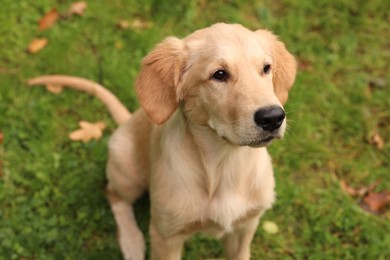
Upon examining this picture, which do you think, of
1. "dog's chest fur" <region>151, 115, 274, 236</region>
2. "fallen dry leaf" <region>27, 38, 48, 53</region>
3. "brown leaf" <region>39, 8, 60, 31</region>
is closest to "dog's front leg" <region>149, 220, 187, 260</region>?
"dog's chest fur" <region>151, 115, 274, 236</region>

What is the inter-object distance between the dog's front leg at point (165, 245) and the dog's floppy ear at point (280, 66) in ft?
3.25

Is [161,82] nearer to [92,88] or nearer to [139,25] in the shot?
[92,88]

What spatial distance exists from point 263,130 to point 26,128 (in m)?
2.34

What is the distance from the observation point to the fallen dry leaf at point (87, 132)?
409cm

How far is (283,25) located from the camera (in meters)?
4.87

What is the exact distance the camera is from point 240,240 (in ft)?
10.6

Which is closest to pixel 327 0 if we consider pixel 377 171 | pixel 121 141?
pixel 377 171

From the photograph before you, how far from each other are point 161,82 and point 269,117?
619 millimetres

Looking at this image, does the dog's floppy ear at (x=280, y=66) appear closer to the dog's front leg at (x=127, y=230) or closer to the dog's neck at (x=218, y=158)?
the dog's neck at (x=218, y=158)

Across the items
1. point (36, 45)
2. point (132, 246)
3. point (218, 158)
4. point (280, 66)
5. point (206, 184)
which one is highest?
point (280, 66)

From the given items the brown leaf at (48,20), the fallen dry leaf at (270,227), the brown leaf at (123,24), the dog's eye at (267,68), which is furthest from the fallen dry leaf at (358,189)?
the brown leaf at (48,20)

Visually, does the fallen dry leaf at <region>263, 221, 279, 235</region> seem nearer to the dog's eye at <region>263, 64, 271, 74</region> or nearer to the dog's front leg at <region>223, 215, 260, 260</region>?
the dog's front leg at <region>223, 215, 260, 260</region>

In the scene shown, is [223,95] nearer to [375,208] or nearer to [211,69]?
[211,69]

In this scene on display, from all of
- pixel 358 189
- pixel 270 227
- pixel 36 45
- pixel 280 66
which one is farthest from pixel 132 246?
pixel 36 45
